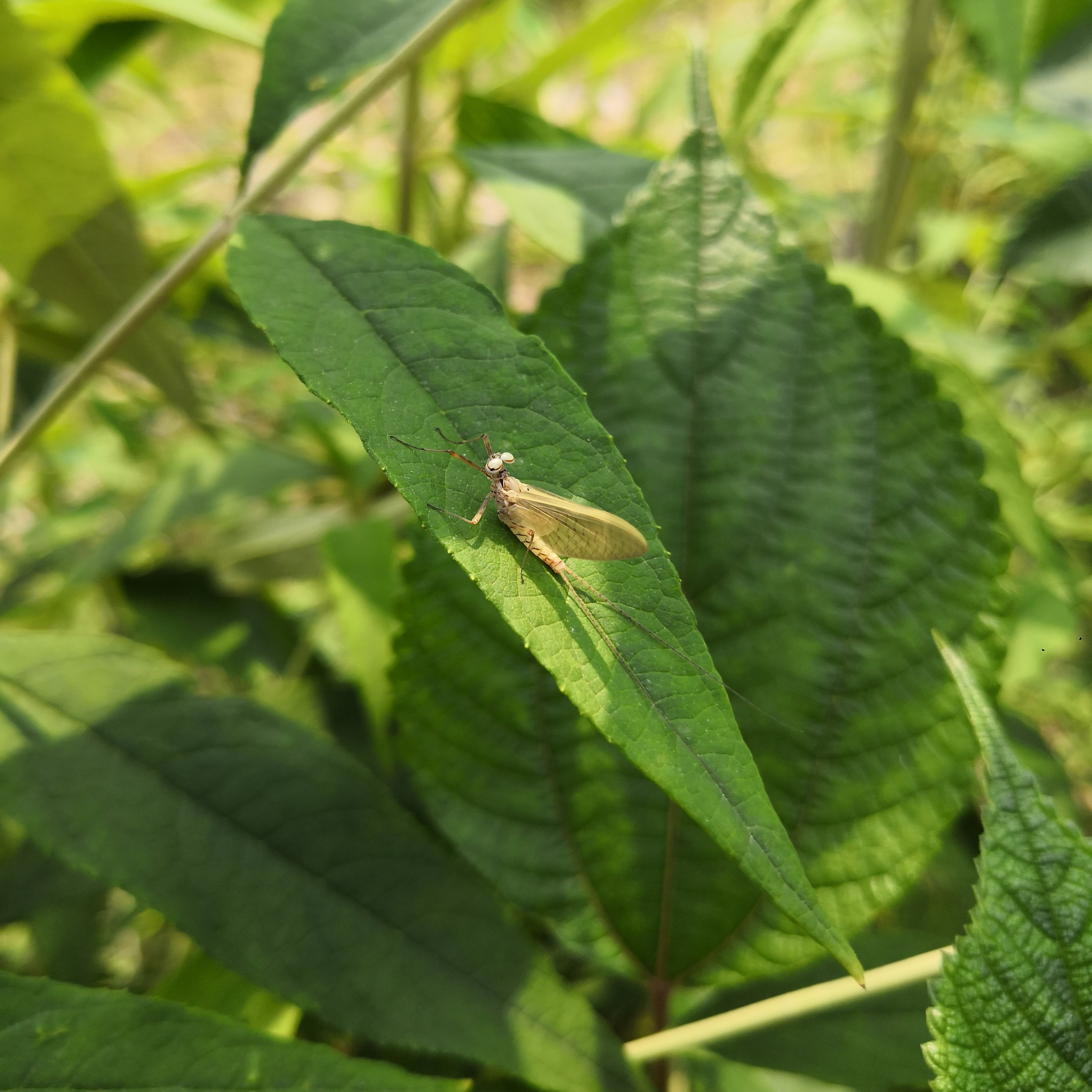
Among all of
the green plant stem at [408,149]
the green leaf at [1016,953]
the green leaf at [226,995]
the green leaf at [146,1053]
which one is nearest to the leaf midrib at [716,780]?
the green leaf at [1016,953]

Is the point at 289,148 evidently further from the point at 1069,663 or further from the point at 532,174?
the point at 1069,663

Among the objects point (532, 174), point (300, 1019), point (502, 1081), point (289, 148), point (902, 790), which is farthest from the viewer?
point (289, 148)

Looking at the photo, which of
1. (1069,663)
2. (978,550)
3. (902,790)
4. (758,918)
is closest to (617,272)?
(978,550)

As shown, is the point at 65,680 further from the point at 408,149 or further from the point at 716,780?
the point at 408,149

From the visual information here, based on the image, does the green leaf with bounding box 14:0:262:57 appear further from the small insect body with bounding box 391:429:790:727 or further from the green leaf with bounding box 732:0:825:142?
the small insect body with bounding box 391:429:790:727

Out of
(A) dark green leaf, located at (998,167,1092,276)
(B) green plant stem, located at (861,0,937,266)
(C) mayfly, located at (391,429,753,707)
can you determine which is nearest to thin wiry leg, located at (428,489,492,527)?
(C) mayfly, located at (391,429,753,707)

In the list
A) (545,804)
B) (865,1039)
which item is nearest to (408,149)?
(545,804)

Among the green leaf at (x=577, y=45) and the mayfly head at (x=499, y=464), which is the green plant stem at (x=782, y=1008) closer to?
the mayfly head at (x=499, y=464)
